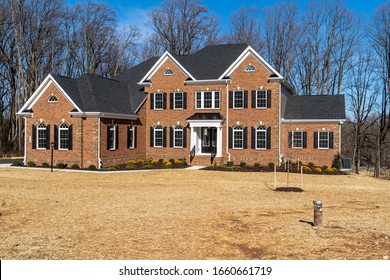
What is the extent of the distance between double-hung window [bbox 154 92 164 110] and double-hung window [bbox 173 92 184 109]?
1.16 m

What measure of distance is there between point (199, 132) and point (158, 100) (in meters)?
4.47

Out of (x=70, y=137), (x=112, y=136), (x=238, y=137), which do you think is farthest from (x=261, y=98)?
(x=70, y=137)

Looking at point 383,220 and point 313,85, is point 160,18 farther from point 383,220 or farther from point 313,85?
point 383,220

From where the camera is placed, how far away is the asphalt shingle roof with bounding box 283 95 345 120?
2934 centimetres

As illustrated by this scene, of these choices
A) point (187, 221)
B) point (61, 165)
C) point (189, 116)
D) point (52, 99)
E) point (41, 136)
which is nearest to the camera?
point (187, 221)

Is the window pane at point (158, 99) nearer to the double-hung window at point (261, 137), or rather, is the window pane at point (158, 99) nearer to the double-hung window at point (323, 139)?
the double-hung window at point (261, 137)

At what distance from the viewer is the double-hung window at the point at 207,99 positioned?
30.6m

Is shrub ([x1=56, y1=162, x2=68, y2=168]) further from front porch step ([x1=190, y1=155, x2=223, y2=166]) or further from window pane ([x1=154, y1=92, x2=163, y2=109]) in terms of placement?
front porch step ([x1=190, y1=155, x2=223, y2=166])

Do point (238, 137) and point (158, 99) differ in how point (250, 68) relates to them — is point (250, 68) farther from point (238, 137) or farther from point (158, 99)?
point (158, 99)

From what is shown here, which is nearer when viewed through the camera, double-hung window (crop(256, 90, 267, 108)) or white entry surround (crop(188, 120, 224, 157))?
double-hung window (crop(256, 90, 267, 108))

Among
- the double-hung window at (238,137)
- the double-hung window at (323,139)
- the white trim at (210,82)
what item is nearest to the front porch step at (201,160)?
the double-hung window at (238,137)

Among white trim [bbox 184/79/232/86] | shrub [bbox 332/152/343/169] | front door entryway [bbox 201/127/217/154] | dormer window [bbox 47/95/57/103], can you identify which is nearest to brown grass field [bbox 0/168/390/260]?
shrub [bbox 332/152/343/169]

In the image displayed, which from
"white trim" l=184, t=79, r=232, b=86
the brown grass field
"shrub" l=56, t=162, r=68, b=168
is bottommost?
the brown grass field

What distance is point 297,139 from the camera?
29.9 metres
